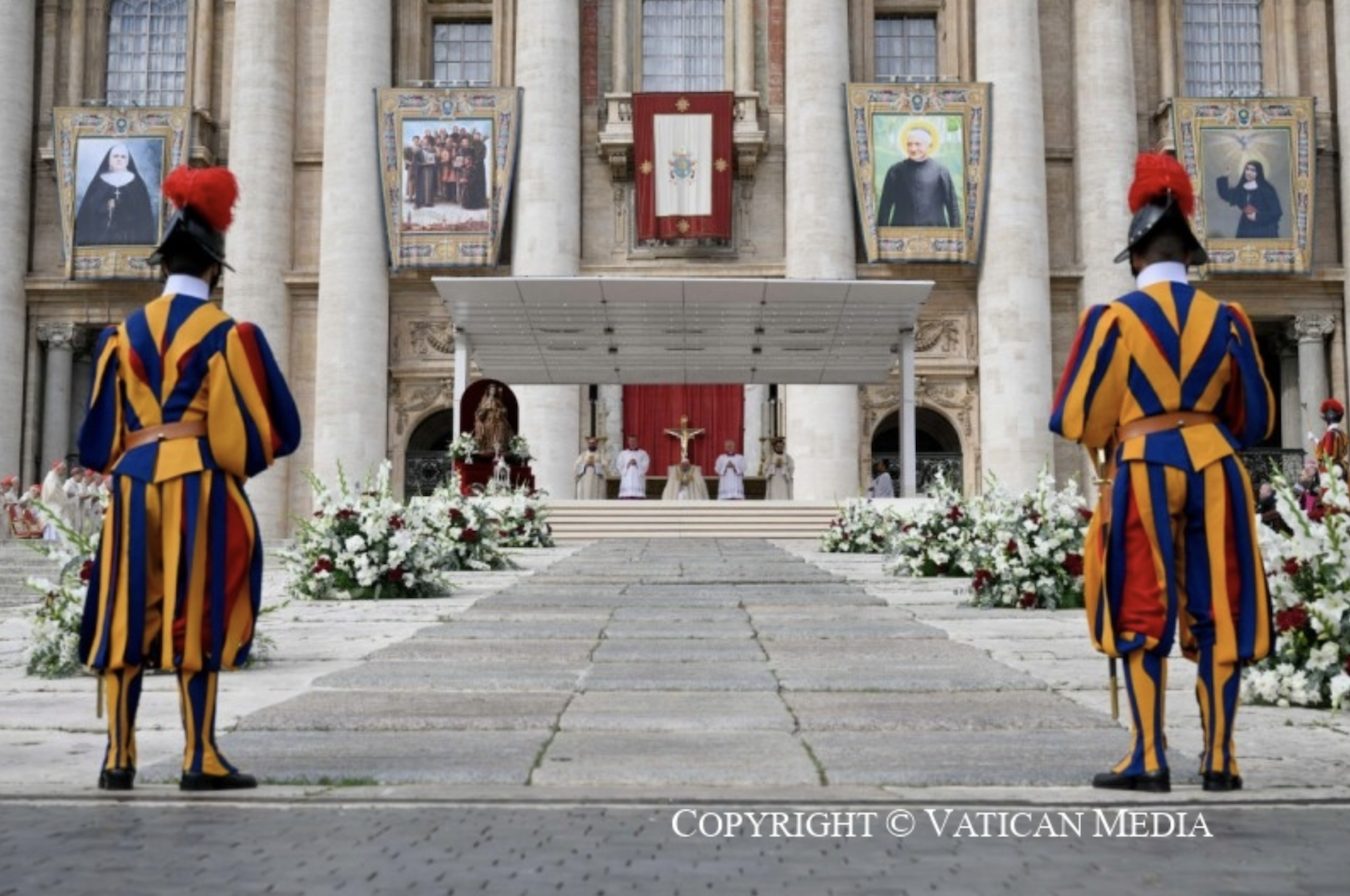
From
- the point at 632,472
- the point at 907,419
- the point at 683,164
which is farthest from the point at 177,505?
the point at 683,164

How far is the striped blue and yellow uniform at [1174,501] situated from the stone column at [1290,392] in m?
29.6

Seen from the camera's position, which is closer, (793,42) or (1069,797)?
(1069,797)

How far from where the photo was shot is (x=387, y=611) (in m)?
9.84

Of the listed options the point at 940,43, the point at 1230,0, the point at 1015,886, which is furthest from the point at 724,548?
the point at 1230,0

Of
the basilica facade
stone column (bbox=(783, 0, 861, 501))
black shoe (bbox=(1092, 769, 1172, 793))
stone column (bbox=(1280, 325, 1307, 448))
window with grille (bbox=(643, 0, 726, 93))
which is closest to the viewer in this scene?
black shoe (bbox=(1092, 769, 1172, 793))

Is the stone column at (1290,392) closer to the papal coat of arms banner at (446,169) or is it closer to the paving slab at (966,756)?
the papal coat of arms banner at (446,169)

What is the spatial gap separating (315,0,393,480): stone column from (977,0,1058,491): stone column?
12.7m

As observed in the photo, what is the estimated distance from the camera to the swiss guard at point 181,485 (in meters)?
4.04

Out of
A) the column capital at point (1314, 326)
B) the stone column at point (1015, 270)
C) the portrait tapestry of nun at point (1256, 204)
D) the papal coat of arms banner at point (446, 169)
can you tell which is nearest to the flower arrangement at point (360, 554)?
the papal coat of arms banner at point (446, 169)

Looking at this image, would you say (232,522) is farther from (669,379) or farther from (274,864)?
(669,379)

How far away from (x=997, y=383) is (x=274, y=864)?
27.9 m

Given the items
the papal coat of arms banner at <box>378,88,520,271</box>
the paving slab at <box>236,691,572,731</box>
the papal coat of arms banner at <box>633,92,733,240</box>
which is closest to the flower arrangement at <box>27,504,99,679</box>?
the paving slab at <box>236,691,572,731</box>

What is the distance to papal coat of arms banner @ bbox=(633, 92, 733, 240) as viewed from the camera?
3045 centimetres

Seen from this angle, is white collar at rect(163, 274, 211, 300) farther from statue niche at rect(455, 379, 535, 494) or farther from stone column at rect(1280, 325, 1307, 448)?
stone column at rect(1280, 325, 1307, 448)
